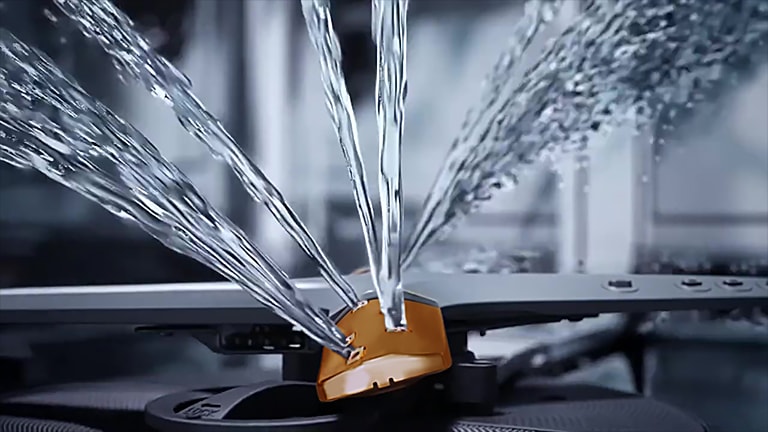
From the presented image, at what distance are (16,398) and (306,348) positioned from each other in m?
0.19

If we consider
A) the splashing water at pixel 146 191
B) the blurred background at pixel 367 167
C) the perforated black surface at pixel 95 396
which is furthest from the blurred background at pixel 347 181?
the splashing water at pixel 146 191

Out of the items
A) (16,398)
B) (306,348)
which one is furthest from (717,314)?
(16,398)

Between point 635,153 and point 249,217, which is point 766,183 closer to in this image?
point 635,153

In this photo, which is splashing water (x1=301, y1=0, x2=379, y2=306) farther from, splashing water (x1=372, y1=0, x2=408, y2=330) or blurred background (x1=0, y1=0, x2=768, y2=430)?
blurred background (x1=0, y1=0, x2=768, y2=430)

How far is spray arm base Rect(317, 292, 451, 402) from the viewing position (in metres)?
0.28

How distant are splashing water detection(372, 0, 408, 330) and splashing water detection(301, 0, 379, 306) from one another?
0.01 metres

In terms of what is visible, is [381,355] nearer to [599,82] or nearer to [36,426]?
[36,426]

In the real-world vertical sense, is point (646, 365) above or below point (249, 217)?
below

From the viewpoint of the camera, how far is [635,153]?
0.54 meters

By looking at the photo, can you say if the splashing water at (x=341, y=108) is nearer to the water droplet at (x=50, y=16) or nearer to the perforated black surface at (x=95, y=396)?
the perforated black surface at (x=95, y=396)

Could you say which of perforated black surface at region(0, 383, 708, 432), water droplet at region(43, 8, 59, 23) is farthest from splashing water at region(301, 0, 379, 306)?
water droplet at region(43, 8, 59, 23)

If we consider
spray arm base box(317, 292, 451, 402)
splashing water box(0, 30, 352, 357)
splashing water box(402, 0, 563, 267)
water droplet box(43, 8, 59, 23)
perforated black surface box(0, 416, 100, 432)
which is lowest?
perforated black surface box(0, 416, 100, 432)

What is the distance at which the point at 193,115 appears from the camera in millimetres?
322

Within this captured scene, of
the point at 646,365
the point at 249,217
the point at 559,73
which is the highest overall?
the point at 559,73
